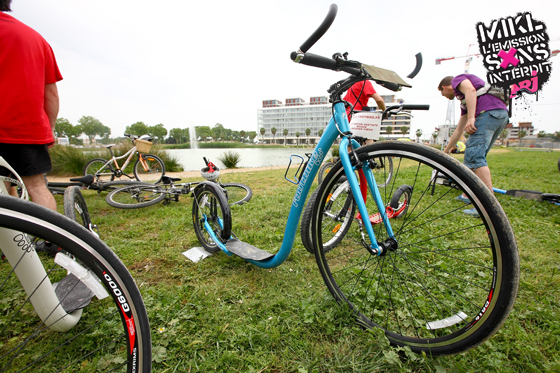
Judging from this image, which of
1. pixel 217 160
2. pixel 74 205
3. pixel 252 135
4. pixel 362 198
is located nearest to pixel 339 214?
pixel 362 198

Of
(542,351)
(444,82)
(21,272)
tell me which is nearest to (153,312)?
(21,272)

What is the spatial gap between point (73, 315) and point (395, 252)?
1.92 meters

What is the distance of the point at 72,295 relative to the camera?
4.95 feet

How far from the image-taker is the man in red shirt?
176 cm

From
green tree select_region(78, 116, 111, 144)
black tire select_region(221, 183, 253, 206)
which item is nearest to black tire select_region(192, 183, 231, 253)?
black tire select_region(221, 183, 253, 206)

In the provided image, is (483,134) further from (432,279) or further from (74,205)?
(74,205)

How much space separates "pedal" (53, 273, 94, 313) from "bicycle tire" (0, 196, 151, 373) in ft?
0.15

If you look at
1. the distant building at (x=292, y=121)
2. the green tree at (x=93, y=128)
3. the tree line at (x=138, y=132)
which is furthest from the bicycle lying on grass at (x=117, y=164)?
the distant building at (x=292, y=121)

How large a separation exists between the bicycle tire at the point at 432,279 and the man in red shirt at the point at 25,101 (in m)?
2.27

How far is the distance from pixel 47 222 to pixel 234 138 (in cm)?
8847

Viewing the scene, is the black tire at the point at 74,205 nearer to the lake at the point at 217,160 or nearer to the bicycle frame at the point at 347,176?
the bicycle frame at the point at 347,176

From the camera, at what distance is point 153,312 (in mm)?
1545

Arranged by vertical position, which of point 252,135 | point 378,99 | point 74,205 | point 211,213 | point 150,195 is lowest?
point 150,195

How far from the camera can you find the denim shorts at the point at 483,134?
122 inches
